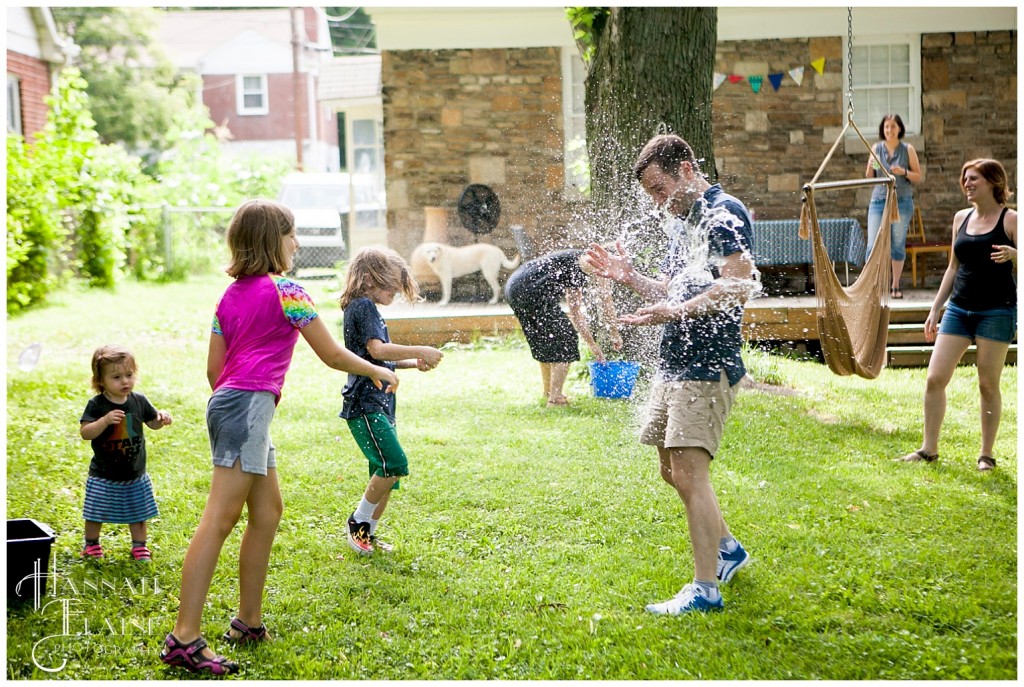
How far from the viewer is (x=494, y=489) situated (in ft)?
17.2

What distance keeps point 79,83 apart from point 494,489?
11099 millimetres

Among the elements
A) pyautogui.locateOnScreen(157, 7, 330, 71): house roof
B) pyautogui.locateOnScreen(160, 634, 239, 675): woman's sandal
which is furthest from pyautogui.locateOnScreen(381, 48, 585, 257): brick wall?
pyautogui.locateOnScreen(157, 7, 330, 71): house roof

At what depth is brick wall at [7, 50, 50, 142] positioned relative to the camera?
55.0ft

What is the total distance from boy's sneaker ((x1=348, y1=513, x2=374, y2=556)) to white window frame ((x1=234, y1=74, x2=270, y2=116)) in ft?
100

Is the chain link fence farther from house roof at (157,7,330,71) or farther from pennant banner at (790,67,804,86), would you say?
house roof at (157,7,330,71)

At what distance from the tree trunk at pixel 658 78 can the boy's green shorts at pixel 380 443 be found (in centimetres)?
363

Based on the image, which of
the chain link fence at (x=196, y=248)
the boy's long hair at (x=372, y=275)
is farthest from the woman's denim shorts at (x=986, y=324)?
the chain link fence at (x=196, y=248)

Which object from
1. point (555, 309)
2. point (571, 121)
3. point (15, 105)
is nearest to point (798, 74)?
point (571, 121)

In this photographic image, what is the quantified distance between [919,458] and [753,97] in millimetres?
7119

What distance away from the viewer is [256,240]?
3148 millimetres

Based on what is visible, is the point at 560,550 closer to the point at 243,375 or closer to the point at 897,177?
the point at 243,375

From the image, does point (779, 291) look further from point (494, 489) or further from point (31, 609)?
point (31, 609)

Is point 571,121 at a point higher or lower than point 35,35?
lower

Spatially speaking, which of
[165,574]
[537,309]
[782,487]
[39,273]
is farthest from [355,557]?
[39,273]
